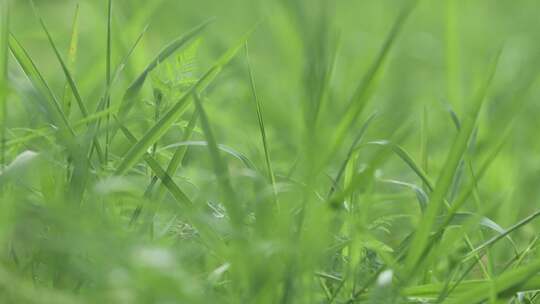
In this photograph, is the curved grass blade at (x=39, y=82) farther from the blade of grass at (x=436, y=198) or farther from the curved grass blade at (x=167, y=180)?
the blade of grass at (x=436, y=198)

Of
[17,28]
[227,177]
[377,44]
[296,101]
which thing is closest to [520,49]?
[377,44]

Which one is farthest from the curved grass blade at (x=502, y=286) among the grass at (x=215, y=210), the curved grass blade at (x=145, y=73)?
the curved grass blade at (x=145, y=73)

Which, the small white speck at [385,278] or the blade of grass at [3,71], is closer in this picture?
the small white speck at [385,278]

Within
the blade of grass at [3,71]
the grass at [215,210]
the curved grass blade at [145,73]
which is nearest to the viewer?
the grass at [215,210]

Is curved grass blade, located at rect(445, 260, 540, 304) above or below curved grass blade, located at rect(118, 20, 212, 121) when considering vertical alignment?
below

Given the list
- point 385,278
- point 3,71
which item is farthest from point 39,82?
point 385,278

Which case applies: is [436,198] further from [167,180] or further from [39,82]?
[39,82]

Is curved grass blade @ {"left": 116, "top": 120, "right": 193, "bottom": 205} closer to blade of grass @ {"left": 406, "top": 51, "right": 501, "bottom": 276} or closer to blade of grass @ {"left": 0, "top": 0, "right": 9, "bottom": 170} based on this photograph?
blade of grass @ {"left": 0, "top": 0, "right": 9, "bottom": 170}

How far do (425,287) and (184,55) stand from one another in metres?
0.50

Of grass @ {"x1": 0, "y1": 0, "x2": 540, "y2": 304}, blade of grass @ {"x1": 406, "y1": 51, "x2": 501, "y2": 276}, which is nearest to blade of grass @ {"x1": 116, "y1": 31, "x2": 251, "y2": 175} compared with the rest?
grass @ {"x1": 0, "y1": 0, "x2": 540, "y2": 304}

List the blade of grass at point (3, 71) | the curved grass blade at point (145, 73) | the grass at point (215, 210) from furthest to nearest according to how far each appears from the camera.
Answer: the curved grass blade at point (145, 73), the blade of grass at point (3, 71), the grass at point (215, 210)

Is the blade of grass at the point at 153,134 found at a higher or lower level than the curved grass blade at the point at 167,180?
higher

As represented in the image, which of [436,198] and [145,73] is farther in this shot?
[145,73]

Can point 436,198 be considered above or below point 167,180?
above
